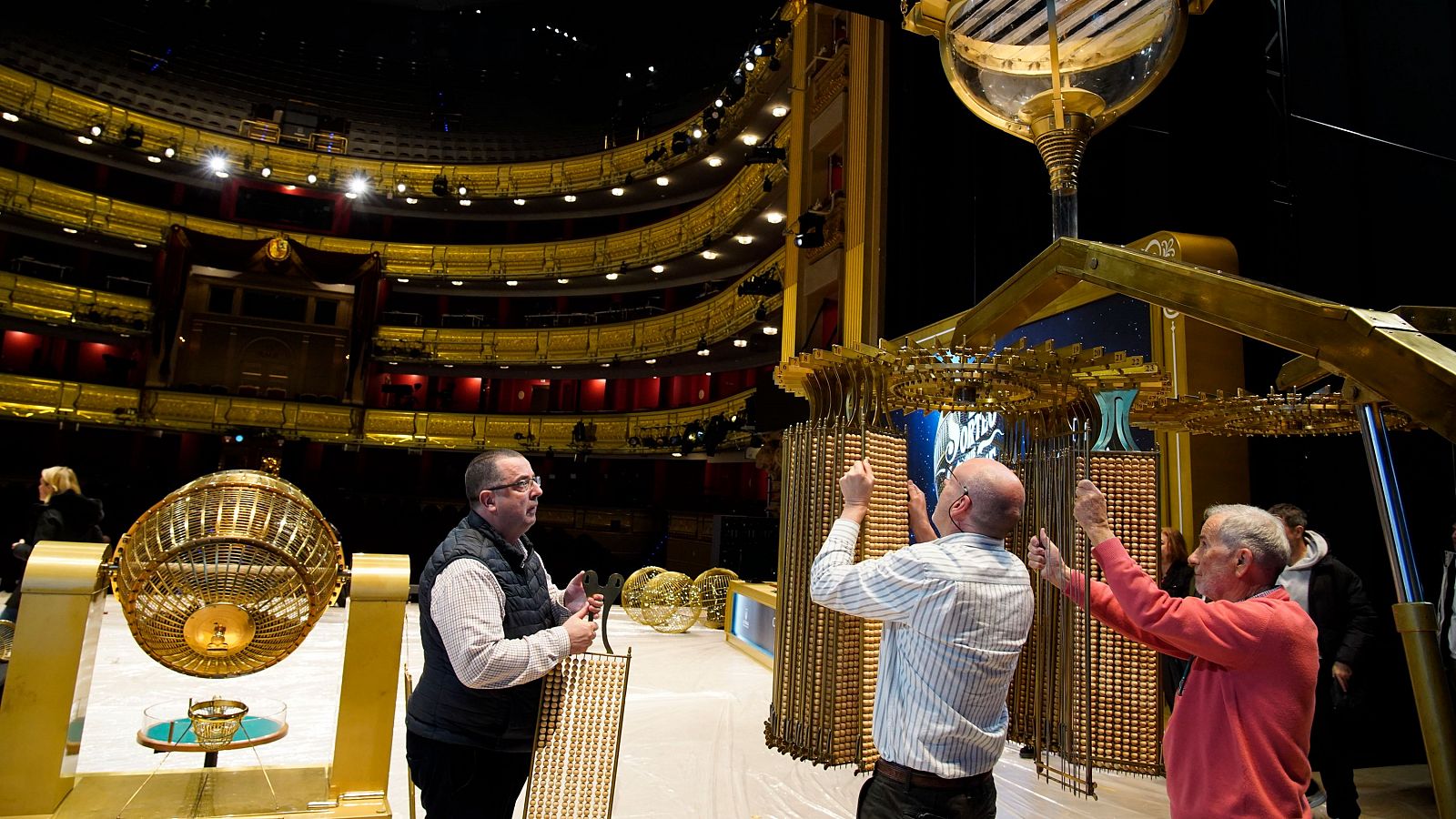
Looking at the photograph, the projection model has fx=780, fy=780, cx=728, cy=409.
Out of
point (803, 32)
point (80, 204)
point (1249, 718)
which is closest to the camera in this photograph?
point (1249, 718)

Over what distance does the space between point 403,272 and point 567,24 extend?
9235mm

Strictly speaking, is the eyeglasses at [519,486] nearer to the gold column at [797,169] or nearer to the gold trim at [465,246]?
the gold column at [797,169]

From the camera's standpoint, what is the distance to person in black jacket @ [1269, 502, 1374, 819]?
3.42 meters

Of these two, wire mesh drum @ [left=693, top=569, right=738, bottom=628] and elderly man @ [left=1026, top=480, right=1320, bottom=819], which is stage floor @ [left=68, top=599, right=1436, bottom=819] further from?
wire mesh drum @ [left=693, top=569, right=738, bottom=628]

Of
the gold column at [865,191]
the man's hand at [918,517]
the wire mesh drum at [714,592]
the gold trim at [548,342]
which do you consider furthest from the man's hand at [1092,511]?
the gold trim at [548,342]

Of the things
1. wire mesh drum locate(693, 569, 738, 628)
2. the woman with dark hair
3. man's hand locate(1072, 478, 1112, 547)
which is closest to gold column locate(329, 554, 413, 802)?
man's hand locate(1072, 478, 1112, 547)

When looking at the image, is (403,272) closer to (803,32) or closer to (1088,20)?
(803,32)

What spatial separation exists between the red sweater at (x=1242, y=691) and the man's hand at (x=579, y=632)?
1240 millimetres

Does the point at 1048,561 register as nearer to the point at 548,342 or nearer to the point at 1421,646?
the point at 1421,646

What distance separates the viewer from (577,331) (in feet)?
68.9

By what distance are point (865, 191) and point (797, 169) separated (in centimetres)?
302

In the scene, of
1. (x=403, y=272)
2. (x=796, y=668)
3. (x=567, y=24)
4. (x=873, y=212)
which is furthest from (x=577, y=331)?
(x=796, y=668)

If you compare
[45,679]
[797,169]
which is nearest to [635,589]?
[797,169]

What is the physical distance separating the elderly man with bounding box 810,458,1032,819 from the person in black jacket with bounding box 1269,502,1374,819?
97.0 inches
